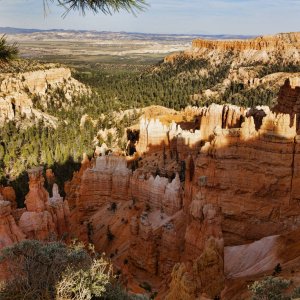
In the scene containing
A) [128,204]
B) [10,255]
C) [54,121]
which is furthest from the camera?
[54,121]

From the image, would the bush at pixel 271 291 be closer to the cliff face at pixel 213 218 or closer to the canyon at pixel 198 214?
the canyon at pixel 198 214

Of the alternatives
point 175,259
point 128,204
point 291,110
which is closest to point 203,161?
point 175,259

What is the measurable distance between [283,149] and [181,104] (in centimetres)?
6589

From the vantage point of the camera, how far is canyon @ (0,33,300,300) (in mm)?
21455

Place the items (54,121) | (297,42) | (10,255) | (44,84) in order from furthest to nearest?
(297,42)
(44,84)
(54,121)
(10,255)

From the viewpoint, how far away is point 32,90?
9862cm

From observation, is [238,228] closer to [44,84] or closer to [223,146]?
[223,146]

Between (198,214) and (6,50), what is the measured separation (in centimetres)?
1704

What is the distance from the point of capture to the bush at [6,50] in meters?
8.49

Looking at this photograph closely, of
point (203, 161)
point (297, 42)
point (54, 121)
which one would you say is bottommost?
point (54, 121)

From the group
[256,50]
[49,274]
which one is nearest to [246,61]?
[256,50]

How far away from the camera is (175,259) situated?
1007 inches

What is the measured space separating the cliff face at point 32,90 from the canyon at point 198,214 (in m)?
50.4

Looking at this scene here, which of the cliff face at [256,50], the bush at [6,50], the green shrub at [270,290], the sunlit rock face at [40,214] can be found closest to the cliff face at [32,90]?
the cliff face at [256,50]
